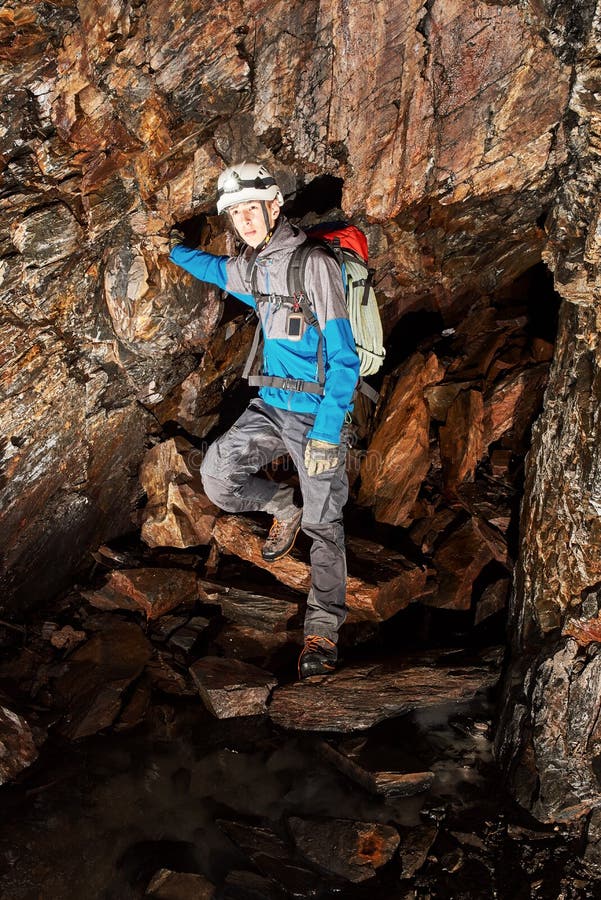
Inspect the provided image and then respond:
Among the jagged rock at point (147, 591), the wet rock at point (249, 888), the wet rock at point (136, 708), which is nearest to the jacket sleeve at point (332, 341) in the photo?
the jagged rock at point (147, 591)

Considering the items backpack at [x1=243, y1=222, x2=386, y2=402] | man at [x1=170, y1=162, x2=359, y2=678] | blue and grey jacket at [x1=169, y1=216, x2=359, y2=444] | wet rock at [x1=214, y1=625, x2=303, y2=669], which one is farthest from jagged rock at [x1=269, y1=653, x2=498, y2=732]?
backpack at [x1=243, y1=222, x2=386, y2=402]

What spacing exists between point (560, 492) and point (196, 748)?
4.01m

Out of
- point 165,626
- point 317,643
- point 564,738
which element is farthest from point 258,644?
point 564,738

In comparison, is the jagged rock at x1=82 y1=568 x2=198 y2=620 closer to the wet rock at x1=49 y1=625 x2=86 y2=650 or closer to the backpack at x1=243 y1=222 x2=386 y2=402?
the wet rock at x1=49 y1=625 x2=86 y2=650

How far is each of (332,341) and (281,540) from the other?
2.46m

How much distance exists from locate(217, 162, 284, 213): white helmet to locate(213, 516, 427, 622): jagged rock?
3.78 metres

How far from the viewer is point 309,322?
630cm

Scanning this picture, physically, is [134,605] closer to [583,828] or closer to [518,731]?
[518,731]

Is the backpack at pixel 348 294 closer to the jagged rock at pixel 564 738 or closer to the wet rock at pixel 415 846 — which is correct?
the jagged rock at pixel 564 738

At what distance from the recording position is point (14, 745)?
224 inches

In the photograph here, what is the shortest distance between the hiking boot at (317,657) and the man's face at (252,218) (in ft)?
13.1

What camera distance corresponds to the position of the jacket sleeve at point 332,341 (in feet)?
19.9

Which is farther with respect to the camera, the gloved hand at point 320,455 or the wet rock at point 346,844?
the gloved hand at point 320,455

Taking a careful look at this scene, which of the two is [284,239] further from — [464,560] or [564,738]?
[564,738]
